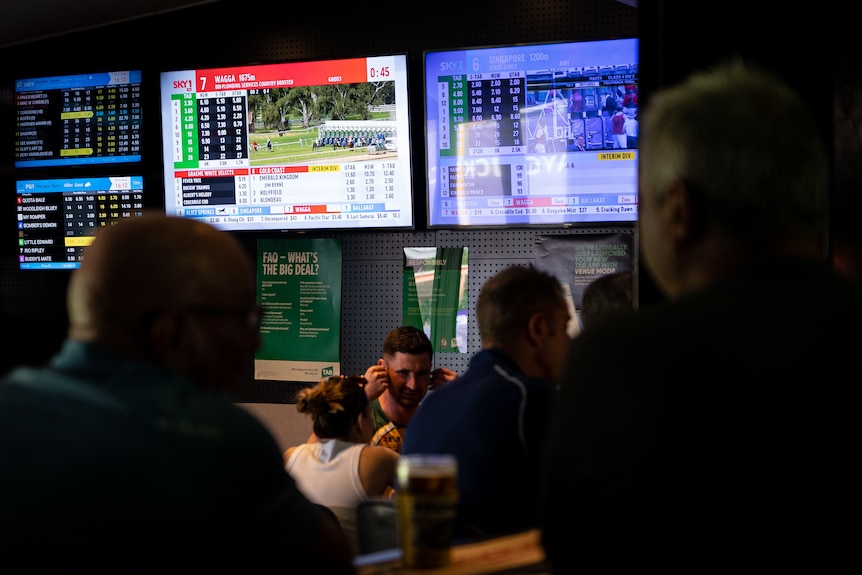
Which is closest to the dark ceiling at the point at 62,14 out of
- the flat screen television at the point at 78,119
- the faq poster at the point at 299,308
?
the flat screen television at the point at 78,119

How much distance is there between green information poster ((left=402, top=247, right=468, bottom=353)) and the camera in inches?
176

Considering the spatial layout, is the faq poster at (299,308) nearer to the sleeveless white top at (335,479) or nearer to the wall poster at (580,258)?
the wall poster at (580,258)

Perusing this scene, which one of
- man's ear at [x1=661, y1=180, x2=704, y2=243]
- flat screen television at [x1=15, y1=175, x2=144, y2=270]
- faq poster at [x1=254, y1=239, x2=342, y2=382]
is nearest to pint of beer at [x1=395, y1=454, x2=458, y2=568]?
man's ear at [x1=661, y1=180, x2=704, y2=243]

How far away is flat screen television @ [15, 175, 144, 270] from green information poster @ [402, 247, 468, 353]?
142 centimetres

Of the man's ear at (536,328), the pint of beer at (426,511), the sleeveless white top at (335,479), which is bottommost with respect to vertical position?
the sleeveless white top at (335,479)

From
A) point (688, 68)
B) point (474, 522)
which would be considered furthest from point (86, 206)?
point (688, 68)

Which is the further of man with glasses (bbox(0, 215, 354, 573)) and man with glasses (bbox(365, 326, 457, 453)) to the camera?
man with glasses (bbox(365, 326, 457, 453))

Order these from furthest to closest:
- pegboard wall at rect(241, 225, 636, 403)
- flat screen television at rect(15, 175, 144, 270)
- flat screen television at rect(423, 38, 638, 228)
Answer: flat screen television at rect(15, 175, 144, 270) → pegboard wall at rect(241, 225, 636, 403) → flat screen television at rect(423, 38, 638, 228)

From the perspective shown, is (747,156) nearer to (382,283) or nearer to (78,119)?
(382,283)

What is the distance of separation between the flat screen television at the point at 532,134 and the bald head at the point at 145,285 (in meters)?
2.89

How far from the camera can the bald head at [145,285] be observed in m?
Answer: 1.32

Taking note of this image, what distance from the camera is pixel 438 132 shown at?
4.22m

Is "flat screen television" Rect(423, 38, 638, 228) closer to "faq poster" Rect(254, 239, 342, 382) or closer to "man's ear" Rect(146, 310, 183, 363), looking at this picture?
"faq poster" Rect(254, 239, 342, 382)

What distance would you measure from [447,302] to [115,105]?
194 centimetres
